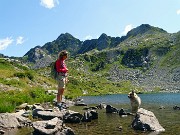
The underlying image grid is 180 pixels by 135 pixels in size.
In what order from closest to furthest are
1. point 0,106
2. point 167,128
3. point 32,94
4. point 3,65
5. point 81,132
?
point 81,132
point 167,128
point 0,106
point 32,94
point 3,65

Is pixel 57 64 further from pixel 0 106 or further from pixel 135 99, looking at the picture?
pixel 135 99

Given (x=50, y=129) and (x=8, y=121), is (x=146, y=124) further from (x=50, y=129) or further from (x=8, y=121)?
(x=8, y=121)

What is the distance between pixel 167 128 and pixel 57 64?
9138 millimetres

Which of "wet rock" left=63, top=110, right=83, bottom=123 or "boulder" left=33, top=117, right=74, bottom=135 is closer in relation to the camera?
"boulder" left=33, top=117, right=74, bottom=135

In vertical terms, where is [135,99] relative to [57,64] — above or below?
below

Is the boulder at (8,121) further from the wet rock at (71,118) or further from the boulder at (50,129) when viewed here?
the wet rock at (71,118)

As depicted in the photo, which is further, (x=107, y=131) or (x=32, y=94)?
(x=32, y=94)

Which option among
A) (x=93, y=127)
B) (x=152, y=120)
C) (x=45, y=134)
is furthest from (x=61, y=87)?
(x=152, y=120)

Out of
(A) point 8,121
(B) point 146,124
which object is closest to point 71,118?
(A) point 8,121

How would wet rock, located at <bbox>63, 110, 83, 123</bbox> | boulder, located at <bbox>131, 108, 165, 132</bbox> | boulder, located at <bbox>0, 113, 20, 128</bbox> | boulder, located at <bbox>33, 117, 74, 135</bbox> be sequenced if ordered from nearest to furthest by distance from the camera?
boulder, located at <bbox>33, 117, 74, 135</bbox>
boulder, located at <bbox>131, 108, 165, 132</bbox>
boulder, located at <bbox>0, 113, 20, 128</bbox>
wet rock, located at <bbox>63, 110, 83, 123</bbox>

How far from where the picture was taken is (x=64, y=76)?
75.2 ft

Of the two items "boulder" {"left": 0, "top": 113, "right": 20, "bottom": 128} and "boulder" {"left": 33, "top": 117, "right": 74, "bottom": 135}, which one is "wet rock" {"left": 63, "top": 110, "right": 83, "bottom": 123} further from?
"boulder" {"left": 33, "top": 117, "right": 74, "bottom": 135}

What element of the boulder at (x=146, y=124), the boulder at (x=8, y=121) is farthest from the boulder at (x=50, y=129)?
the boulder at (x=146, y=124)

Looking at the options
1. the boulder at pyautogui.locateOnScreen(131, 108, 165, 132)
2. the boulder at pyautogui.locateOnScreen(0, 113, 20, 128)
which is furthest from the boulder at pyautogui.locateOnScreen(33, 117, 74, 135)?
the boulder at pyautogui.locateOnScreen(131, 108, 165, 132)
